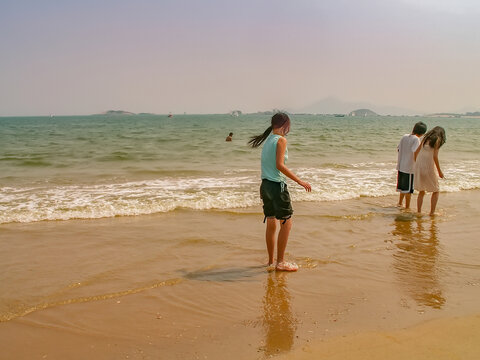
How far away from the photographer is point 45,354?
311 centimetres

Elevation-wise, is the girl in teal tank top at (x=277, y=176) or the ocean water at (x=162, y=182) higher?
the girl in teal tank top at (x=277, y=176)

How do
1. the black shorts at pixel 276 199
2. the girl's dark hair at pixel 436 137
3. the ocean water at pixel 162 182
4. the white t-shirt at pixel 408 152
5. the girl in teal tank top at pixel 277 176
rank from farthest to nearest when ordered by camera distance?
the ocean water at pixel 162 182, the white t-shirt at pixel 408 152, the girl's dark hair at pixel 436 137, the black shorts at pixel 276 199, the girl in teal tank top at pixel 277 176

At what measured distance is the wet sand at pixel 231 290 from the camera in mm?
3217

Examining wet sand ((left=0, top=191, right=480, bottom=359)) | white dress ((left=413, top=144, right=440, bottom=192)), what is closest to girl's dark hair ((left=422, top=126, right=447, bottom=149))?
white dress ((left=413, top=144, right=440, bottom=192))

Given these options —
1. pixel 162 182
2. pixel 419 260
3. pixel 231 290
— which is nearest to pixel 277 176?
pixel 231 290

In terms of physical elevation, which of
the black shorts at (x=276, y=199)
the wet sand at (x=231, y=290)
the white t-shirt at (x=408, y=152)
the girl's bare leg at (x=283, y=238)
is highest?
the white t-shirt at (x=408, y=152)

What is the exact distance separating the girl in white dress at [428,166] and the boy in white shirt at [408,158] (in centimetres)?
12

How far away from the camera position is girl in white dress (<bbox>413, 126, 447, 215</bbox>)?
7.71 meters

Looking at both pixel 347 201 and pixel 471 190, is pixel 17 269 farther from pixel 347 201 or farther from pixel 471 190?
pixel 471 190

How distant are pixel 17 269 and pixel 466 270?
516 cm

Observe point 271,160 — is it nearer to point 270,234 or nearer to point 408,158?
point 270,234

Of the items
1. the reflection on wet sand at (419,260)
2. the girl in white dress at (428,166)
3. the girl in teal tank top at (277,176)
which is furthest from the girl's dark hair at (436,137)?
the girl in teal tank top at (277,176)

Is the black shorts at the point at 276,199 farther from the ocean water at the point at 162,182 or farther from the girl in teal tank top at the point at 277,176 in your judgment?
the ocean water at the point at 162,182

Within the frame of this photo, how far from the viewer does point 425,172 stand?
26.1 ft
